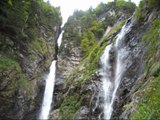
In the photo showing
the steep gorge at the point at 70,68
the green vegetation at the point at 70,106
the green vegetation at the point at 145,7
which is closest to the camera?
the steep gorge at the point at 70,68

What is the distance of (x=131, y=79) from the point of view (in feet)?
46.0

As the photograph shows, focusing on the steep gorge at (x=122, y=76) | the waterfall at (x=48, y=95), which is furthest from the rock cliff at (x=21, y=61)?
the steep gorge at (x=122, y=76)

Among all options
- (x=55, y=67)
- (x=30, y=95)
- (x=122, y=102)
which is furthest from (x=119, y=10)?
(x=122, y=102)

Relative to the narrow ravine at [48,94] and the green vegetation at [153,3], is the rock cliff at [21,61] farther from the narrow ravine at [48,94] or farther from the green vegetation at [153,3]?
the green vegetation at [153,3]

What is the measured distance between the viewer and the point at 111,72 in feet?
58.9

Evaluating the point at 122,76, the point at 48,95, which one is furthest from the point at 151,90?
the point at 48,95

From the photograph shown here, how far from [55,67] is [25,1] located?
713 cm

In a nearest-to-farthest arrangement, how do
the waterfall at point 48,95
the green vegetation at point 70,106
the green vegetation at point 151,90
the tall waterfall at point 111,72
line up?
the green vegetation at point 151,90 < the tall waterfall at point 111,72 < the green vegetation at point 70,106 < the waterfall at point 48,95

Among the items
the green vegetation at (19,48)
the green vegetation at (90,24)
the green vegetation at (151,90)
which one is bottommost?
the green vegetation at (151,90)

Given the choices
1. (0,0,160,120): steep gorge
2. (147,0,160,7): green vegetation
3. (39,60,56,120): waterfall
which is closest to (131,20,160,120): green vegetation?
(0,0,160,120): steep gorge

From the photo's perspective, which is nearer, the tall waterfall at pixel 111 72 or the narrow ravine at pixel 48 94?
the tall waterfall at pixel 111 72

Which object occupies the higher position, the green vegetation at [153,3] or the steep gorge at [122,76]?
the green vegetation at [153,3]

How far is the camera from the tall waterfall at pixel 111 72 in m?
15.1

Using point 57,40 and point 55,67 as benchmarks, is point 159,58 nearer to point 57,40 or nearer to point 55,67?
→ point 55,67
